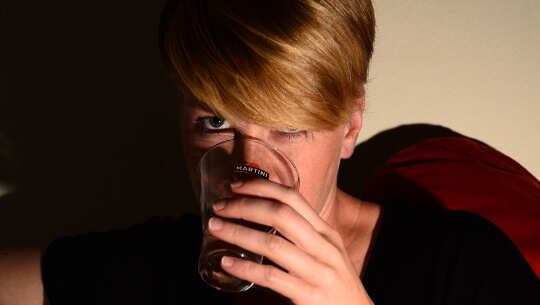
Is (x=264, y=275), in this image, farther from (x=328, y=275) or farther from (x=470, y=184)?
(x=470, y=184)

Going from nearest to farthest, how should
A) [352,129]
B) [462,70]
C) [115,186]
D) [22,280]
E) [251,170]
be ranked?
[251,170], [352,129], [22,280], [462,70], [115,186]

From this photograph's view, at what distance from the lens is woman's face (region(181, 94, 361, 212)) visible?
886 mm

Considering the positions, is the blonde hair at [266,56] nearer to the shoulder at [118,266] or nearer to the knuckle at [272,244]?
the knuckle at [272,244]

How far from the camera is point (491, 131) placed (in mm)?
1623

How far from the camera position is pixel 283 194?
0.59 metres

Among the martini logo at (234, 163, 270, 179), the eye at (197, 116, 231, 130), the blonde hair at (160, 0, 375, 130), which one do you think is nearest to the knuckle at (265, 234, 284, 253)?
the martini logo at (234, 163, 270, 179)

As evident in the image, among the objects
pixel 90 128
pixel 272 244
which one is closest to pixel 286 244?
pixel 272 244

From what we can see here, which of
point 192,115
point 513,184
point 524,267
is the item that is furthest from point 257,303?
point 513,184

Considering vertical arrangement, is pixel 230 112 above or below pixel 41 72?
above

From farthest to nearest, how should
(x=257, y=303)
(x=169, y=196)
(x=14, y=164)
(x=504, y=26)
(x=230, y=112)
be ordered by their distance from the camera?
(x=169, y=196)
(x=14, y=164)
(x=504, y=26)
(x=257, y=303)
(x=230, y=112)

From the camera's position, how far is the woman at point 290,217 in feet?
2.02

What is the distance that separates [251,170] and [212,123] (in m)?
0.26

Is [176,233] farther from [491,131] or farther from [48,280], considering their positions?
[491,131]

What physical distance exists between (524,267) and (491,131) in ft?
2.31
